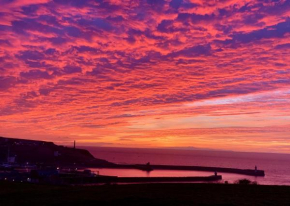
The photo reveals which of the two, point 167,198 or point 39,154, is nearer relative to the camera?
point 167,198

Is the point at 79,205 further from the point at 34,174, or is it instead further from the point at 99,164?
the point at 99,164

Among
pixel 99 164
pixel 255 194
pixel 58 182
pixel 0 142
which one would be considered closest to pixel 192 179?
pixel 58 182

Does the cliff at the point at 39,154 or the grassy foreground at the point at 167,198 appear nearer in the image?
the grassy foreground at the point at 167,198

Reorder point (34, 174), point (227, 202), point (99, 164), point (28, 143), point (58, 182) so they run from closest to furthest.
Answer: point (227, 202) → point (58, 182) → point (34, 174) → point (99, 164) → point (28, 143)

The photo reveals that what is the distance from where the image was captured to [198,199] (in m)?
12.9

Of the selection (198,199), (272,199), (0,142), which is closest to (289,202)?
(272,199)

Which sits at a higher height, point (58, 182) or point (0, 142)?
point (0, 142)

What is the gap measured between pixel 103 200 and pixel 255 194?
6644 millimetres

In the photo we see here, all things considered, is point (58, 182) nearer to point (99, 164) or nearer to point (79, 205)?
point (79, 205)

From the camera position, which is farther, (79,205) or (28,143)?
(28,143)

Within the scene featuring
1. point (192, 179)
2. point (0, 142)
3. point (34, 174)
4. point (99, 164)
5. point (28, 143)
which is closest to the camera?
point (34, 174)

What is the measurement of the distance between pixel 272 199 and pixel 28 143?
3864 inches

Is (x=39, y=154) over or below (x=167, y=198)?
over

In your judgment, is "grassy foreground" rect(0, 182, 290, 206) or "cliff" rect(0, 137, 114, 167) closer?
"grassy foreground" rect(0, 182, 290, 206)
